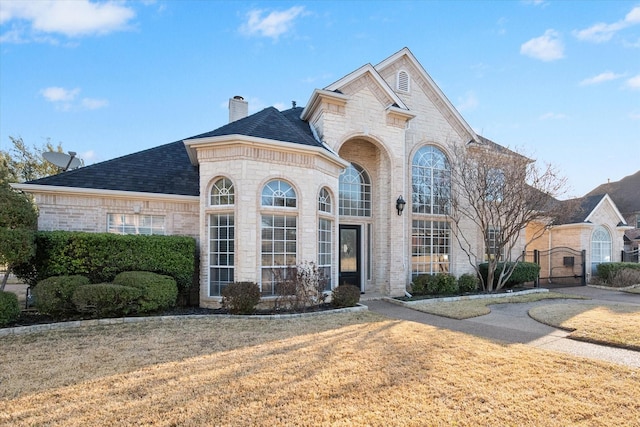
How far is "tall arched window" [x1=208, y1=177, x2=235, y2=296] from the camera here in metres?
9.48

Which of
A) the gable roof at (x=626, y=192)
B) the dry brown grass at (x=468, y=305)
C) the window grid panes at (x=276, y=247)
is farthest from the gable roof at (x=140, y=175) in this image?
the gable roof at (x=626, y=192)

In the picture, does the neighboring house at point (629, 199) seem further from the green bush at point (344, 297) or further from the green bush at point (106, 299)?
the green bush at point (106, 299)

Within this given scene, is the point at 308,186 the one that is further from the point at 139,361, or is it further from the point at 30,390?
the point at 30,390

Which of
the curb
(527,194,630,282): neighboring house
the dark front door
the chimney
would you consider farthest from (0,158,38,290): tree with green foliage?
(527,194,630,282): neighboring house

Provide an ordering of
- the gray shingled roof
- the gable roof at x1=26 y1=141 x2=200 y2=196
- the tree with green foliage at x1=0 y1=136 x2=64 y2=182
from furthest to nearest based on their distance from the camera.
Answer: the tree with green foliage at x1=0 y1=136 x2=64 y2=182 < the gable roof at x1=26 y1=141 x2=200 y2=196 < the gray shingled roof

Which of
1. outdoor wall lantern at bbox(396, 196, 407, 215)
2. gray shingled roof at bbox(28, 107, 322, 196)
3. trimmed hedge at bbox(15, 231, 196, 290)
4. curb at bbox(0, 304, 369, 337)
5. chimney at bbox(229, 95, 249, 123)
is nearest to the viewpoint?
curb at bbox(0, 304, 369, 337)

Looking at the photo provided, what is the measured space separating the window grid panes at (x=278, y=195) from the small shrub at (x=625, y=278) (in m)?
16.3

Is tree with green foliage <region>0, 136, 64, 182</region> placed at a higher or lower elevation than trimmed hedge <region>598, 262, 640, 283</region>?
higher

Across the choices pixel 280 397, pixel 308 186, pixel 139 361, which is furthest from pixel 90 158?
pixel 280 397

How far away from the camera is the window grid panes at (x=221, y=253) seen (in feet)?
31.1

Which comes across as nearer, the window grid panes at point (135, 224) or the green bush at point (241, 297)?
the green bush at point (241, 297)

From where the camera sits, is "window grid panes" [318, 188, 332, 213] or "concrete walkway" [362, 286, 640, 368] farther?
"window grid panes" [318, 188, 332, 213]

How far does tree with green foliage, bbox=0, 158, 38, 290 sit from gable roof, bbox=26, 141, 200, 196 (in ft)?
6.73

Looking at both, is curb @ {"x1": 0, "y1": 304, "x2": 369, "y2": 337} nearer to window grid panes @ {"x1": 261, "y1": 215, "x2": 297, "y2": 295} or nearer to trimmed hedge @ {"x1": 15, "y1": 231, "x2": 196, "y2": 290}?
window grid panes @ {"x1": 261, "y1": 215, "x2": 297, "y2": 295}
